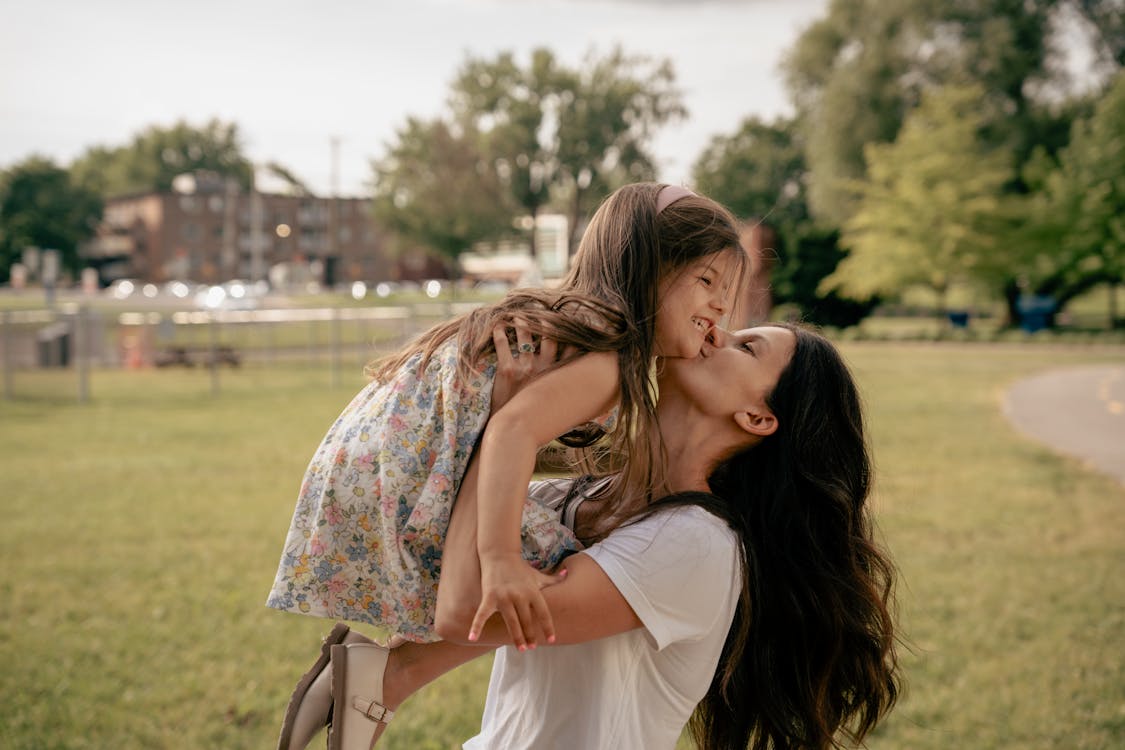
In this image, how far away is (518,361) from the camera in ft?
6.22

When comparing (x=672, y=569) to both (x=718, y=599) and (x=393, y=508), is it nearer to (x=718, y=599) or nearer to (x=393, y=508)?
(x=718, y=599)

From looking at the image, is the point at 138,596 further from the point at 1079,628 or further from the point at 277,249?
the point at 277,249

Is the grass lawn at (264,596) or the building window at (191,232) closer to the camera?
the grass lawn at (264,596)

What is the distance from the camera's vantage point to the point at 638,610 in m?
1.87

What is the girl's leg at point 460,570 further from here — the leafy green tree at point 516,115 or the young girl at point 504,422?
the leafy green tree at point 516,115

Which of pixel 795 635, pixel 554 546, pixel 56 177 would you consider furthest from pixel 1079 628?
pixel 56 177

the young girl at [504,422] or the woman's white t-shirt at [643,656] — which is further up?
the young girl at [504,422]

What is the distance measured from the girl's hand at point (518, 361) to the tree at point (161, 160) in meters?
126

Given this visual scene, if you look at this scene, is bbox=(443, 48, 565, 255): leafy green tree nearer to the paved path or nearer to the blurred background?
the blurred background

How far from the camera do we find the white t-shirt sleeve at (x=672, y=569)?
1.88 meters

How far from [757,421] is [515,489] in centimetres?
61

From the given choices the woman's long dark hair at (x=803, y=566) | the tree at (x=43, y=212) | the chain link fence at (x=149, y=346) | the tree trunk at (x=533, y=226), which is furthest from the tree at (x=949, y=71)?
the tree at (x=43, y=212)

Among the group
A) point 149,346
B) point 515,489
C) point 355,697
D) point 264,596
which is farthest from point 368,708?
point 149,346

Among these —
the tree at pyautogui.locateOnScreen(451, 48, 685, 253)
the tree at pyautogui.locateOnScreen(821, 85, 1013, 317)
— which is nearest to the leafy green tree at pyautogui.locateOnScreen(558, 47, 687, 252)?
the tree at pyautogui.locateOnScreen(451, 48, 685, 253)
